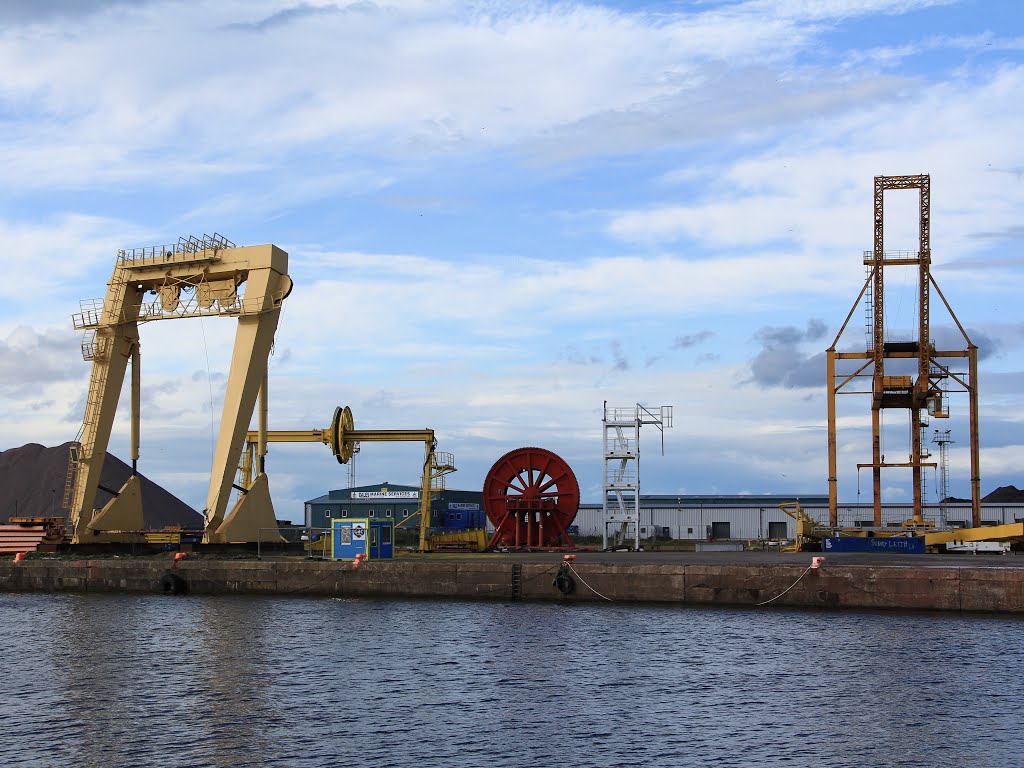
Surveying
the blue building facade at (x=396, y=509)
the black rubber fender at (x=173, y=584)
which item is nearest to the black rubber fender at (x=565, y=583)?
the black rubber fender at (x=173, y=584)

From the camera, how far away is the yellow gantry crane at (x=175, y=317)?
36.8m

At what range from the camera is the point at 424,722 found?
15766mm

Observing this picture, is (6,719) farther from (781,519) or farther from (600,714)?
(781,519)

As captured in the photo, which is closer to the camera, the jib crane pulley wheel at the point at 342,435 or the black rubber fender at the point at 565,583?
the black rubber fender at the point at 565,583

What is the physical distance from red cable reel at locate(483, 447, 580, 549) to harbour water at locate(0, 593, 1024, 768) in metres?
16.5

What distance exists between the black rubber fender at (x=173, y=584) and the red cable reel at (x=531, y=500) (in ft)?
46.3

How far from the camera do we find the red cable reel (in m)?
44.0

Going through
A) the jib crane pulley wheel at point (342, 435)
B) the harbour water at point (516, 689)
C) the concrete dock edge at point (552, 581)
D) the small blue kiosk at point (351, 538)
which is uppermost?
the jib crane pulley wheel at point (342, 435)

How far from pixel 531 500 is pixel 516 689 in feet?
84.6

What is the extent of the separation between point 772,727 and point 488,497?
29.9m

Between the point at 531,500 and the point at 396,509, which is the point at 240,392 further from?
the point at 396,509

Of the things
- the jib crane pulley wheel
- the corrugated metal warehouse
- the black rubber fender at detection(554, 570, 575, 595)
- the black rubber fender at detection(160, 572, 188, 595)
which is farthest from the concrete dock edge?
the corrugated metal warehouse

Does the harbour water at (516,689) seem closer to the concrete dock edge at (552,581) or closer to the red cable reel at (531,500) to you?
the concrete dock edge at (552,581)

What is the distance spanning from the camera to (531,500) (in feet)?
144
